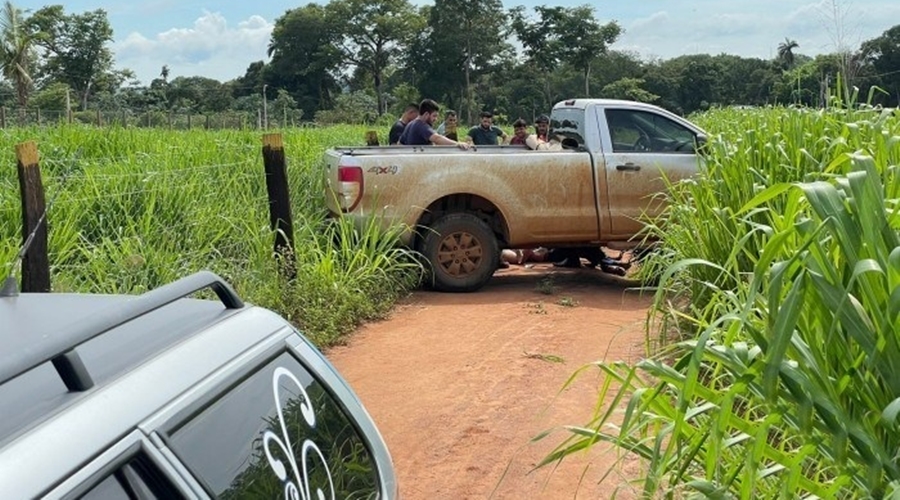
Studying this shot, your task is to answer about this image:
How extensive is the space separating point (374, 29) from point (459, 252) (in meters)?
71.0

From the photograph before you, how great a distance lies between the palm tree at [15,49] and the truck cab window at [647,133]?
3211 centimetres

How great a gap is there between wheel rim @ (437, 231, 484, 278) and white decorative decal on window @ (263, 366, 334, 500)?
7095 mm

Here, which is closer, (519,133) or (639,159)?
(639,159)

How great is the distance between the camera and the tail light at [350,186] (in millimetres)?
8836

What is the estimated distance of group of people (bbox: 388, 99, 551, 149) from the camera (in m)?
10.6

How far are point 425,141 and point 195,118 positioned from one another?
59.2 ft

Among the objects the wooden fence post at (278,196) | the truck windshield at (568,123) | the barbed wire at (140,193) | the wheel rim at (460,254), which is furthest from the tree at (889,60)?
the barbed wire at (140,193)

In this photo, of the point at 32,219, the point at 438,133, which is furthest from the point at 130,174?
the point at 438,133

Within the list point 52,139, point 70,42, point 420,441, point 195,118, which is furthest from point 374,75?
point 420,441

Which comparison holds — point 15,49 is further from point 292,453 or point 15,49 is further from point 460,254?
point 292,453

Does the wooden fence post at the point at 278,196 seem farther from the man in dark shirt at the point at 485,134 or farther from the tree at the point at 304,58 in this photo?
the tree at the point at 304,58

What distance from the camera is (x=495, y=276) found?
10.6 meters

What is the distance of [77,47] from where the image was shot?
204ft

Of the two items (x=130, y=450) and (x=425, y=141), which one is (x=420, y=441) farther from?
(x=425, y=141)
